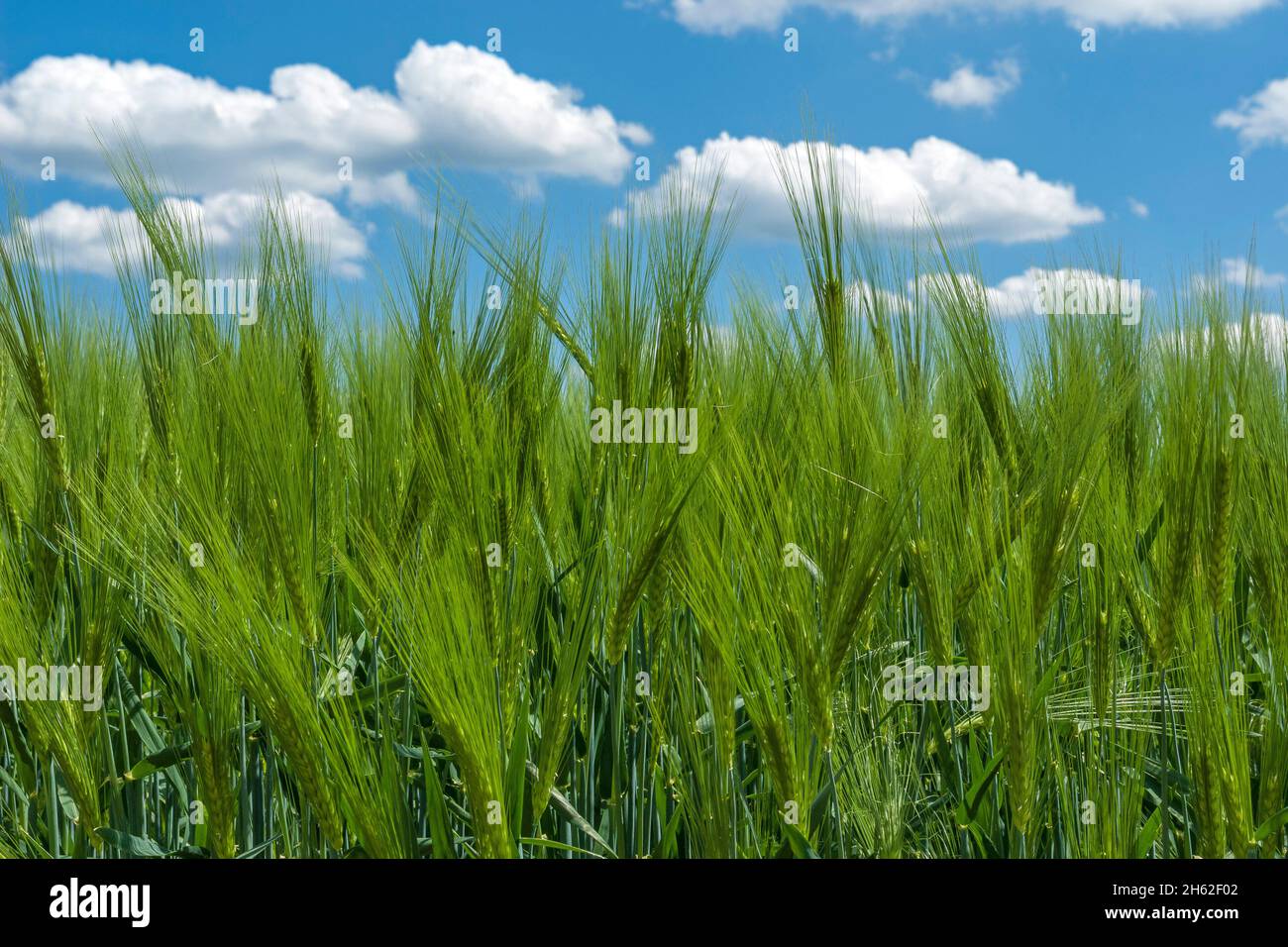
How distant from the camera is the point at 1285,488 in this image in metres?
1.75

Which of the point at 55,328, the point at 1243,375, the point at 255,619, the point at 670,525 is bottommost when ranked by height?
the point at 255,619

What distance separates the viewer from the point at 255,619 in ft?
4.08

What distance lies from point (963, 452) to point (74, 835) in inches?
67.3

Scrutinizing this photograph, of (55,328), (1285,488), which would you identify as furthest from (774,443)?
(55,328)

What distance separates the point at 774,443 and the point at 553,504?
0.47 meters

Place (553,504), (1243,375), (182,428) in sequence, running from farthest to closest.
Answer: (553,504), (1243,375), (182,428)

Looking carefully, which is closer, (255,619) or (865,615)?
(255,619)

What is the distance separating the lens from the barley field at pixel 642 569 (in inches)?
52.1

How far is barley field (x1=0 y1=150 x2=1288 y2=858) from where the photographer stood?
4.34ft

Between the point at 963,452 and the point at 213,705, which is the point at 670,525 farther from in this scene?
the point at 213,705

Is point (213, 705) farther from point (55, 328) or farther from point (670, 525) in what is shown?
point (55, 328)

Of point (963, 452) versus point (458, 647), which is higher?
point (963, 452)

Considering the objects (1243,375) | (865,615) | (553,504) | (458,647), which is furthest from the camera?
(553,504)

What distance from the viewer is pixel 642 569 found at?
141cm
